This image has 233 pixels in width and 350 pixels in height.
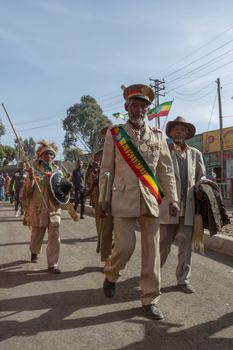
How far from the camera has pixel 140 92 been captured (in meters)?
4.40

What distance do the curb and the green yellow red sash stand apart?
314cm

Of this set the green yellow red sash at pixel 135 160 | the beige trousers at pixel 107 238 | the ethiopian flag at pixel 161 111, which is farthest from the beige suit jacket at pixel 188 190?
the ethiopian flag at pixel 161 111

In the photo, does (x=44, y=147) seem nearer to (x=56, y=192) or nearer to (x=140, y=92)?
(x=56, y=192)

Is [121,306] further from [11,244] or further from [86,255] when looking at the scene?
[11,244]

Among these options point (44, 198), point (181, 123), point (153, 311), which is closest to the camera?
point (153, 311)

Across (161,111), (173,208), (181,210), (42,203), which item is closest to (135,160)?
(173,208)

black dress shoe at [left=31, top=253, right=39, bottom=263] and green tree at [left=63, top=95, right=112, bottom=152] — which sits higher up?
green tree at [left=63, top=95, right=112, bottom=152]

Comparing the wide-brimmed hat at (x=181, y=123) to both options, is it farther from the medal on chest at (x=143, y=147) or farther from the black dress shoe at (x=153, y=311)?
the black dress shoe at (x=153, y=311)

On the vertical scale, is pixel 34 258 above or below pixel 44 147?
below

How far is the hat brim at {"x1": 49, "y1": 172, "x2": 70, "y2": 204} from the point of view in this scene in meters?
6.28

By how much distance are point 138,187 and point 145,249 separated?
0.62 m

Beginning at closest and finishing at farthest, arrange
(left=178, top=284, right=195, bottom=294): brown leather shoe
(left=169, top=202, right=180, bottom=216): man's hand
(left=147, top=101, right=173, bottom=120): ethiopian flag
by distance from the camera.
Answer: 1. (left=169, top=202, right=180, bottom=216): man's hand
2. (left=178, top=284, right=195, bottom=294): brown leather shoe
3. (left=147, top=101, right=173, bottom=120): ethiopian flag

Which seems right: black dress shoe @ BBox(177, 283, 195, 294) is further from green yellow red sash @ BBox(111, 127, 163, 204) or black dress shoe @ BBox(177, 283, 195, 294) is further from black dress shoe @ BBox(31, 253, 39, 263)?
black dress shoe @ BBox(31, 253, 39, 263)

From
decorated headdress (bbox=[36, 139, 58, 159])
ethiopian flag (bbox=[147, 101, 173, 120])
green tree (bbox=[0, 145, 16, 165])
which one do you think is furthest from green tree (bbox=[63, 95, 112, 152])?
decorated headdress (bbox=[36, 139, 58, 159])
